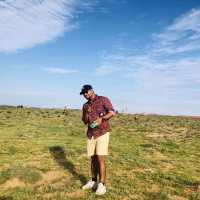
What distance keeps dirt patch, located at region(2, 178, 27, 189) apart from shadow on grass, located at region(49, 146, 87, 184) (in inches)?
68.4

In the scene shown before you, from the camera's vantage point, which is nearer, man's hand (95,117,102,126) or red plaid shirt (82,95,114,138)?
man's hand (95,117,102,126)

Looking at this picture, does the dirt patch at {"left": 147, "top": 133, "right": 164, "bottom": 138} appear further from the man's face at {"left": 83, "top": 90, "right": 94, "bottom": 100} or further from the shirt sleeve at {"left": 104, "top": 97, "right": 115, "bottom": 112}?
the man's face at {"left": 83, "top": 90, "right": 94, "bottom": 100}

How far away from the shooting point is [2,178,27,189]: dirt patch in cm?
1114

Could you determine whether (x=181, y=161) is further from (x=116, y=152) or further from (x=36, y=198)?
(x=36, y=198)

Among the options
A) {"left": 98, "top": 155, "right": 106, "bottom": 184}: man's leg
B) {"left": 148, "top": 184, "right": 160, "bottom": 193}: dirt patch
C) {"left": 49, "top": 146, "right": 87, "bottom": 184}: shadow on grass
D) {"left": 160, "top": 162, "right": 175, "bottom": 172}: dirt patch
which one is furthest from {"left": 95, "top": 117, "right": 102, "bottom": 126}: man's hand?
{"left": 160, "top": 162, "right": 175, "bottom": 172}: dirt patch

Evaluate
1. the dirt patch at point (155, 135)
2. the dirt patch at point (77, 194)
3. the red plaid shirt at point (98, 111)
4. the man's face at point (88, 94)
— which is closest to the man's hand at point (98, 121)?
the red plaid shirt at point (98, 111)

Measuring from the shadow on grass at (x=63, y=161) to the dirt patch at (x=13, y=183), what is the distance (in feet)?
5.70

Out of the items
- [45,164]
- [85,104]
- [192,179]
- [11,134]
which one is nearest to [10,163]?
[45,164]

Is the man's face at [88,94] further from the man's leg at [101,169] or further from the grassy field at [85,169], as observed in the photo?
the grassy field at [85,169]

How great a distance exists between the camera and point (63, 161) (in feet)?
47.2

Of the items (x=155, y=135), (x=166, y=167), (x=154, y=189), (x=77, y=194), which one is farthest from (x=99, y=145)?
(x=155, y=135)

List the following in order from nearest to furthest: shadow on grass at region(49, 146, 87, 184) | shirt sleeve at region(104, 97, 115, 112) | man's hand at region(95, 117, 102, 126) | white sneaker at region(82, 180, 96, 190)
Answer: man's hand at region(95, 117, 102, 126)
shirt sleeve at region(104, 97, 115, 112)
white sneaker at region(82, 180, 96, 190)
shadow on grass at region(49, 146, 87, 184)

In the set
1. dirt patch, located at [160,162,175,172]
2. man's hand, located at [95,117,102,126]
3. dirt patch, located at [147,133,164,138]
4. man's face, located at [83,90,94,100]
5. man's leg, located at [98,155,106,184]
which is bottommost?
dirt patch, located at [160,162,175,172]

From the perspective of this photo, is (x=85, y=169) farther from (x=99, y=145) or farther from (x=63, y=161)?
(x=99, y=145)
